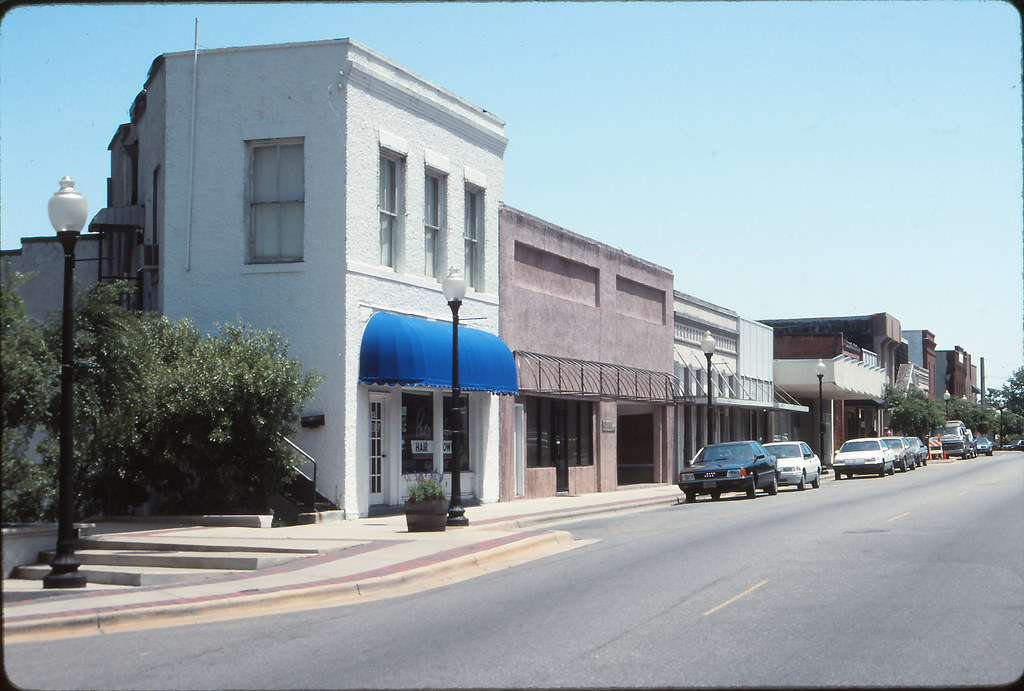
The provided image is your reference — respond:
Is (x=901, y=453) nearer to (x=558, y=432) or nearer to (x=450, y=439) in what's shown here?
(x=558, y=432)

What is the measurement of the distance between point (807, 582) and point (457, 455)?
9.18 m

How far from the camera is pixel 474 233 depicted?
93.9 ft

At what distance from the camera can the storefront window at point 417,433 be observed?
82.7 feet

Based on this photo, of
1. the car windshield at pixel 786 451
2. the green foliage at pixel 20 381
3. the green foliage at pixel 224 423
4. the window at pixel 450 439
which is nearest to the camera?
the green foliage at pixel 20 381

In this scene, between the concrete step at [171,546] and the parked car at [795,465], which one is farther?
the parked car at [795,465]

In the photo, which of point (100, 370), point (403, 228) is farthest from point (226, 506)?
point (403, 228)

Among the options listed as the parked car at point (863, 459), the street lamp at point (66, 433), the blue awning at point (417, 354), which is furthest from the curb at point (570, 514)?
the parked car at point (863, 459)

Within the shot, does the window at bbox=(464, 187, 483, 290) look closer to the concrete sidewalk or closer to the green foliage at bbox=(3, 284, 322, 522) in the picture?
the green foliage at bbox=(3, 284, 322, 522)

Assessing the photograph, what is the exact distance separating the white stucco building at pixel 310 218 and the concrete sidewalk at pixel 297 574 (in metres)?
2.23

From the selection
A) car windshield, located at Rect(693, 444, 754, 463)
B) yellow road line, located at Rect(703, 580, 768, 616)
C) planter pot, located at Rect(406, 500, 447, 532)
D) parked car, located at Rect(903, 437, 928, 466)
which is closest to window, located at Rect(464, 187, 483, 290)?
car windshield, located at Rect(693, 444, 754, 463)

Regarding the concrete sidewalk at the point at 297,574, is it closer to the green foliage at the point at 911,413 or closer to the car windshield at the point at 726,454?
the car windshield at the point at 726,454

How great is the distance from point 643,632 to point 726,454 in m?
22.4

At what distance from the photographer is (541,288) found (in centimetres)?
3231

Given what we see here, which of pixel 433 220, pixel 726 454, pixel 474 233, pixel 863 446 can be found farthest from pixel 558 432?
pixel 863 446
